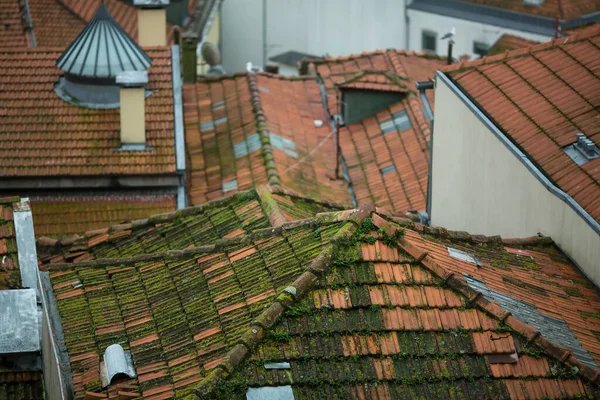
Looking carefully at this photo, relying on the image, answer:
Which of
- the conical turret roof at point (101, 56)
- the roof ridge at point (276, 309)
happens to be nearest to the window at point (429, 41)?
the conical turret roof at point (101, 56)

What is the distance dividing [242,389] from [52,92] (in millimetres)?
16554

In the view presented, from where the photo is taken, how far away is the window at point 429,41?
59744 millimetres

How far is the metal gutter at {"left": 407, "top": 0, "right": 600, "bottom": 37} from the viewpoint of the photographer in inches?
2231

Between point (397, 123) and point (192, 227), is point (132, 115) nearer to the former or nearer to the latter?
point (192, 227)

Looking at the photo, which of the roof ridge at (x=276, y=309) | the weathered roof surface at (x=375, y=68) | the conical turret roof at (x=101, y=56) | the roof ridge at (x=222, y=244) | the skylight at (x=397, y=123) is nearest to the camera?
the roof ridge at (x=276, y=309)

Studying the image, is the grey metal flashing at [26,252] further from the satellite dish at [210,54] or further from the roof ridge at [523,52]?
the satellite dish at [210,54]

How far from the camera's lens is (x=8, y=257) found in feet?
70.6

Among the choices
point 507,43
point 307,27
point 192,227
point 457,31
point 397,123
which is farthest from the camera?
point 457,31

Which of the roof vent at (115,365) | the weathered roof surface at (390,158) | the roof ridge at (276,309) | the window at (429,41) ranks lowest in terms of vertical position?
the roof vent at (115,365)

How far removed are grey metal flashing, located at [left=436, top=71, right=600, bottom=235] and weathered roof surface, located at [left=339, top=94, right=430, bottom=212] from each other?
4760mm

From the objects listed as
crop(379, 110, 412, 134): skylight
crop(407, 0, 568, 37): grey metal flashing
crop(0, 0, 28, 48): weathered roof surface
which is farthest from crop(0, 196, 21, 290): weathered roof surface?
crop(407, 0, 568, 37): grey metal flashing

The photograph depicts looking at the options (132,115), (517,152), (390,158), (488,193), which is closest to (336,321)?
(517,152)

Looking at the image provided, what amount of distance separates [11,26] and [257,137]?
10847 millimetres

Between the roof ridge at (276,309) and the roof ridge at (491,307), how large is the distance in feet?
1.92
